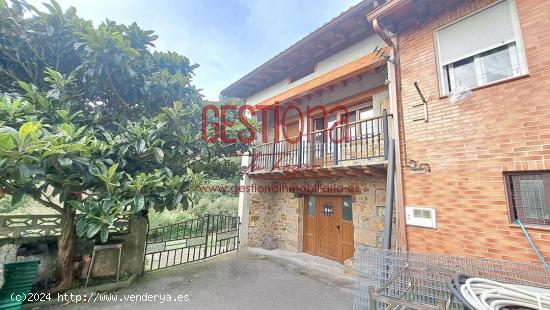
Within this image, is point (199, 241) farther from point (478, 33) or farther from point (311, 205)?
point (478, 33)

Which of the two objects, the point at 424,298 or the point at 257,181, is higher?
the point at 257,181

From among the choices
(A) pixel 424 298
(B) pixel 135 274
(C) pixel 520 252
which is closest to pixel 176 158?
(B) pixel 135 274

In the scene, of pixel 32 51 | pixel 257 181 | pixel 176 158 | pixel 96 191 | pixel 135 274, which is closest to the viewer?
pixel 96 191

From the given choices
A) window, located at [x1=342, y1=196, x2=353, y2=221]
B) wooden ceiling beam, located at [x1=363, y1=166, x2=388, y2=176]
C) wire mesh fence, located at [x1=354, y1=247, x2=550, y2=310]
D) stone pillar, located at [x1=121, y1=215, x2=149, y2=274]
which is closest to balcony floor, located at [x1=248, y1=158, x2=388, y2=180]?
wooden ceiling beam, located at [x1=363, y1=166, x2=388, y2=176]

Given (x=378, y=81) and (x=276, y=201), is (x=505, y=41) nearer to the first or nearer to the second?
(x=378, y=81)

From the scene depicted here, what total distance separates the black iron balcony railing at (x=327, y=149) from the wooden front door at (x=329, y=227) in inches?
63.0

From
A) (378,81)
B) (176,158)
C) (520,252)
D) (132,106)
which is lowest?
(520,252)

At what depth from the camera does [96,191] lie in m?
4.11

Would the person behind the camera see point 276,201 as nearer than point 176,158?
No

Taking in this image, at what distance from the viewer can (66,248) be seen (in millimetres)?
4801

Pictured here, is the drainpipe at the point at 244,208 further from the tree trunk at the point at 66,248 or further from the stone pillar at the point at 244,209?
the tree trunk at the point at 66,248

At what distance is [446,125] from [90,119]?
23.1 ft

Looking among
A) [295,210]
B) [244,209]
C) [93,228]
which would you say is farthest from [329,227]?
[93,228]

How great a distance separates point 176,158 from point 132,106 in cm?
205
